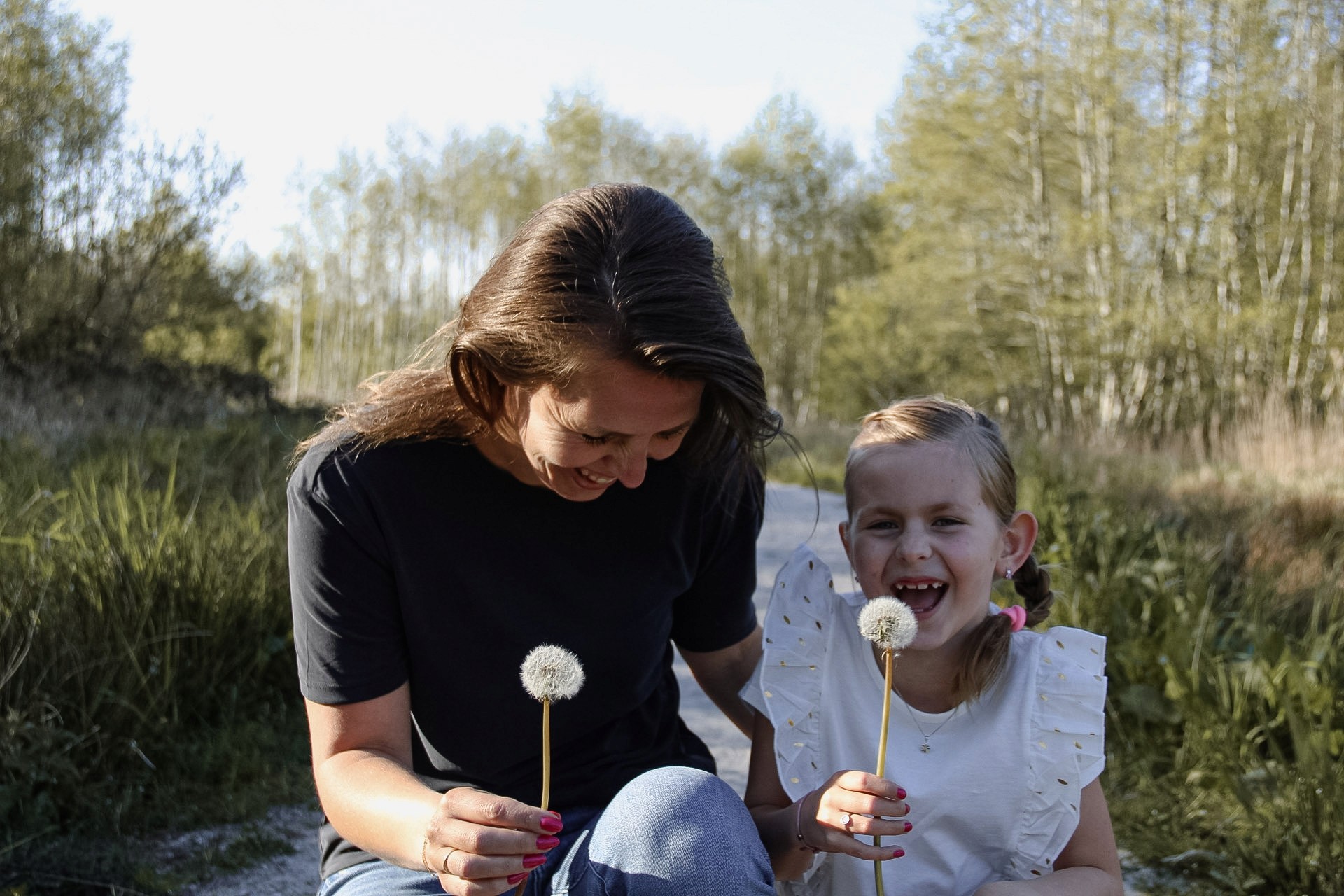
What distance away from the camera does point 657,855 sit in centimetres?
141

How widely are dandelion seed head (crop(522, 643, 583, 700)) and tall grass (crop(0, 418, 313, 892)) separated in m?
1.74

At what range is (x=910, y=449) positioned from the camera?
1.80 meters

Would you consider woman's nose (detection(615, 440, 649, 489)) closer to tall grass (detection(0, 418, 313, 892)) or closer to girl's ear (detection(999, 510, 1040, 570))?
girl's ear (detection(999, 510, 1040, 570))

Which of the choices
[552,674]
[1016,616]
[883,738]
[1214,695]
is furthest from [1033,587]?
[1214,695]

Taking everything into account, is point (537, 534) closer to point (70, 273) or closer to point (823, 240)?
point (70, 273)

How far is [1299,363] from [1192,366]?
1416mm

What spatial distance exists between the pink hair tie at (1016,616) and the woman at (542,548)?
0.54 meters

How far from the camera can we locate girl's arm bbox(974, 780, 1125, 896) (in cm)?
166

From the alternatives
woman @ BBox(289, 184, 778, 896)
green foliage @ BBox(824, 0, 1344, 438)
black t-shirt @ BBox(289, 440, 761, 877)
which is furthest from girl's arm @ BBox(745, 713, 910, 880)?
green foliage @ BBox(824, 0, 1344, 438)

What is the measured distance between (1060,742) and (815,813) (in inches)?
19.3

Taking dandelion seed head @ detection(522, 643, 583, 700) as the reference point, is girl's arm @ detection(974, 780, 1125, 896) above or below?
below

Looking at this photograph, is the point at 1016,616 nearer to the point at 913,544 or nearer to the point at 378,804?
the point at 913,544

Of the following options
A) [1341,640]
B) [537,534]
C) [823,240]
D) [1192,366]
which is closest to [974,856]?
[537,534]

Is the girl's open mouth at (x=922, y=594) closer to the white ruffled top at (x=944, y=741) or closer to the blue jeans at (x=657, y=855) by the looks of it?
the white ruffled top at (x=944, y=741)
